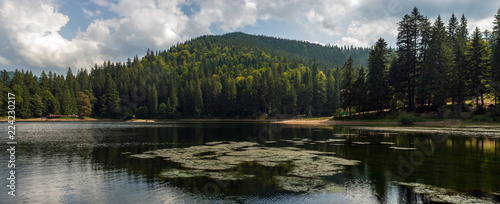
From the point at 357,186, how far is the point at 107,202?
46.2 feet

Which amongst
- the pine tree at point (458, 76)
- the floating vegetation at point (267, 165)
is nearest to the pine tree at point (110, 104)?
the floating vegetation at point (267, 165)

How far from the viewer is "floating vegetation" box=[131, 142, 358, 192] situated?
19.2 meters

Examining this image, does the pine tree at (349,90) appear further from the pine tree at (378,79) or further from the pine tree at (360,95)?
the pine tree at (378,79)

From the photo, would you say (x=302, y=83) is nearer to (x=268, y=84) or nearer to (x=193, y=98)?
(x=268, y=84)

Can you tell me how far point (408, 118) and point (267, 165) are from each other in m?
59.2

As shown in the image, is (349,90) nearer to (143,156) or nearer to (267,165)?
(267,165)

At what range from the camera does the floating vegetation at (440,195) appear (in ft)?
48.4

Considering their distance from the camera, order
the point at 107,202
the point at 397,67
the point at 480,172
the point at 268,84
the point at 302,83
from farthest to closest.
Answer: the point at 302,83, the point at 268,84, the point at 397,67, the point at 480,172, the point at 107,202

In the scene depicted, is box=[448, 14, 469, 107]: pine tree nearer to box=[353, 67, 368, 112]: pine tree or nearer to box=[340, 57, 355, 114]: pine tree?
box=[353, 67, 368, 112]: pine tree

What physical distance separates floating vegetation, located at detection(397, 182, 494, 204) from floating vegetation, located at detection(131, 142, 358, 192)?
5207mm

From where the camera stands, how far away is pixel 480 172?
21.1 metres

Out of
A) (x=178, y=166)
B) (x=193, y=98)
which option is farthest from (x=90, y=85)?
(x=178, y=166)

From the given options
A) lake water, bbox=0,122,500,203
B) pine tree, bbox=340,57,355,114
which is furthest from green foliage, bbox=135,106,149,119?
lake water, bbox=0,122,500,203

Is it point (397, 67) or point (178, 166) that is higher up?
point (397, 67)
